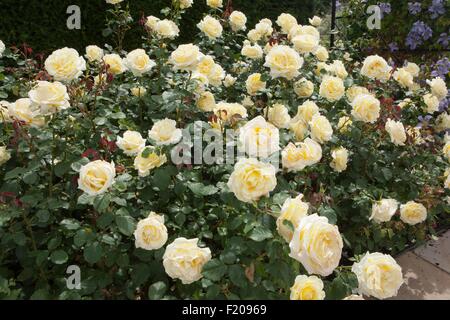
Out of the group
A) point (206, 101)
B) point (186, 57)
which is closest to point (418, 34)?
point (206, 101)

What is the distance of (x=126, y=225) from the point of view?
1.41 m

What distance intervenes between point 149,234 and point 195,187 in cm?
29

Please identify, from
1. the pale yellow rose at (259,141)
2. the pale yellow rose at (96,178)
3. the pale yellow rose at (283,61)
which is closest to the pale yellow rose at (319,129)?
the pale yellow rose at (283,61)

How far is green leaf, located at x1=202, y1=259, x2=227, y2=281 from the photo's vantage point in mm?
1274

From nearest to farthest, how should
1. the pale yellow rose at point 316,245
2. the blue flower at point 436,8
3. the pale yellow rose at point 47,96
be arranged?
the pale yellow rose at point 316,245 → the pale yellow rose at point 47,96 → the blue flower at point 436,8

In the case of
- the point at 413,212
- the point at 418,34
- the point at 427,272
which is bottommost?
the point at 427,272

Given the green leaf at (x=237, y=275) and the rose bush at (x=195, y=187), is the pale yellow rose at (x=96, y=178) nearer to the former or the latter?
the rose bush at (x=195, y=187)

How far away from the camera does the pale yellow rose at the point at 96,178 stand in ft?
→ 4.34

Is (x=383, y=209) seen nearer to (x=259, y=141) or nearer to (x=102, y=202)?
(x=259, y=141)

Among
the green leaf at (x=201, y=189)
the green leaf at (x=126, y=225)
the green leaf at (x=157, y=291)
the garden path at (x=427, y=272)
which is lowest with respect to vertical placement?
the garden path at (x=427, y=272)

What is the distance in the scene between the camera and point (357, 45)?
4.12m

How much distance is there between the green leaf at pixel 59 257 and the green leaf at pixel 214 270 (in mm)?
483
